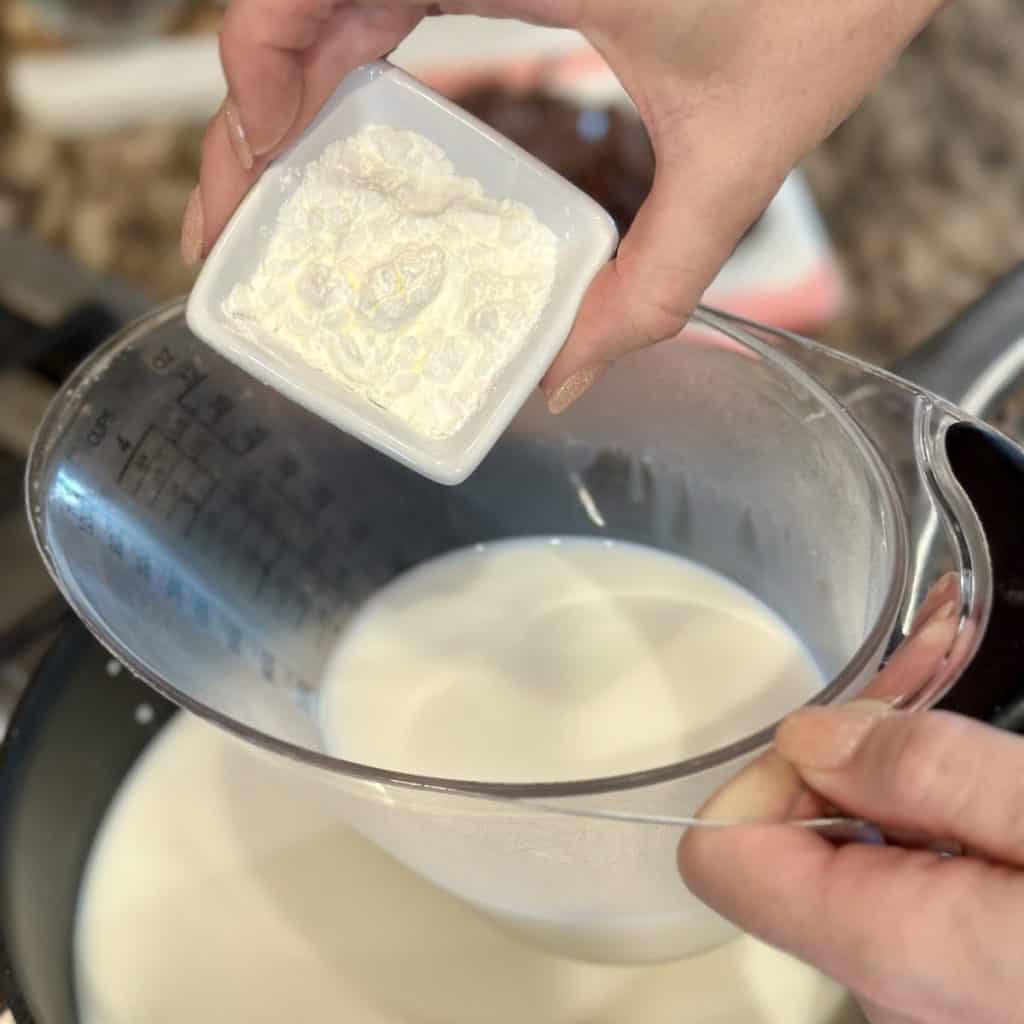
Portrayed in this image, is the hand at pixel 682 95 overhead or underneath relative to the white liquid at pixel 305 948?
overhead

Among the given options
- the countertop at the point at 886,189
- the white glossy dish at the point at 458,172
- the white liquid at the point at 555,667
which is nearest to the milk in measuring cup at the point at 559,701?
the white liquid at the point at 555,667

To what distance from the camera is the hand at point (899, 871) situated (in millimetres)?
284

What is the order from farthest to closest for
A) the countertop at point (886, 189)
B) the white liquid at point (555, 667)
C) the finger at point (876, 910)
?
the countertop at point (886, 189) < the white liquid at point (555, 667) < the finger at point (876, 910)

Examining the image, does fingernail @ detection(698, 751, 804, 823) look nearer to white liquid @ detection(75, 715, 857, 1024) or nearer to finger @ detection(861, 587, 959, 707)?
finger @ detection(861, 587, 959, 707)

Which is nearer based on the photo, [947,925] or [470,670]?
[947,925]

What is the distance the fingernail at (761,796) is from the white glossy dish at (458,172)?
0.15 meters

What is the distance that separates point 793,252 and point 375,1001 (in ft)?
2.17

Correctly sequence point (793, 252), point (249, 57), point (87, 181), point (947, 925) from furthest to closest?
point (87, 181) → point (793, 252) → point (249, 57) → point (947, 925)

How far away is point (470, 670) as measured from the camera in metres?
0.52

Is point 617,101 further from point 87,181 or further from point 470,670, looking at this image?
point 470,670

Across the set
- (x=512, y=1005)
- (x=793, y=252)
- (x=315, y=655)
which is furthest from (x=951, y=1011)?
(x=793, y=252)

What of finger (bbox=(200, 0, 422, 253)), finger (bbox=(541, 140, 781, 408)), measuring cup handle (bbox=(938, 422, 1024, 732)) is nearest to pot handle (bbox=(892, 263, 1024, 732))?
measuring cup handle (bbox=(938, 422, 1024, 732))

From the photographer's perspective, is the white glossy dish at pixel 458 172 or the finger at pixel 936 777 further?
the white glossy dish at pixel 458 172

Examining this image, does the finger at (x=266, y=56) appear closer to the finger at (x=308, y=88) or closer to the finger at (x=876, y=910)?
the finger at (x=308, y=88)
